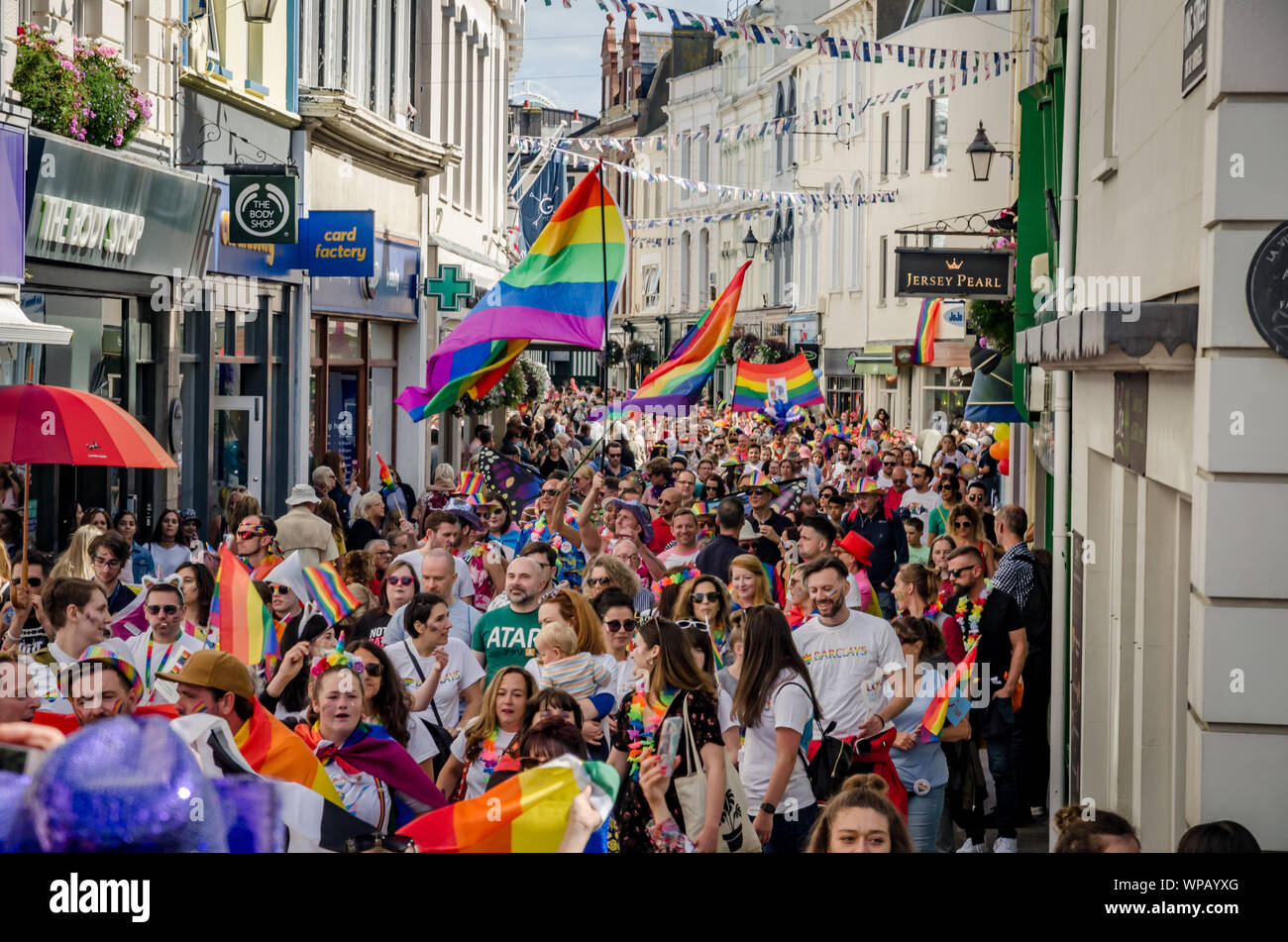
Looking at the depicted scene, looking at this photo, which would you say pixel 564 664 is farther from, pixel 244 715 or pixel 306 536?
pixel 306 536

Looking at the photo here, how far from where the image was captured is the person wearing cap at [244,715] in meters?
6.08

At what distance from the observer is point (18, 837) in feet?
13.0

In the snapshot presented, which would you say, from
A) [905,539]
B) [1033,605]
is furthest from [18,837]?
[905,539]

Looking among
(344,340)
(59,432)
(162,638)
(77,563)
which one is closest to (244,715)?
(162,638)

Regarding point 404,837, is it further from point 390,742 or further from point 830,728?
point 830,728

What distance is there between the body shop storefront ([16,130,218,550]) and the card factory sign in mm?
7422

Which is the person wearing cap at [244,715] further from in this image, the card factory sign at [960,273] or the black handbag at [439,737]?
the card factory sign at [960,273]

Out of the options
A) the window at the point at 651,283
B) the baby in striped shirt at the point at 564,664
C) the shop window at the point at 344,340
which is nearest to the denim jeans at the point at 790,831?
the baby in striped shirt at the point at 564,664

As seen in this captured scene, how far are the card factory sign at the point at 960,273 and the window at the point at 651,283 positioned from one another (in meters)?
62.9

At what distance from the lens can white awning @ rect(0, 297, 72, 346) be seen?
1173cm

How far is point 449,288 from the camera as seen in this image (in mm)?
25984

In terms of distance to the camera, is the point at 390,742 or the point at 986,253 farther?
the point at 986,253
